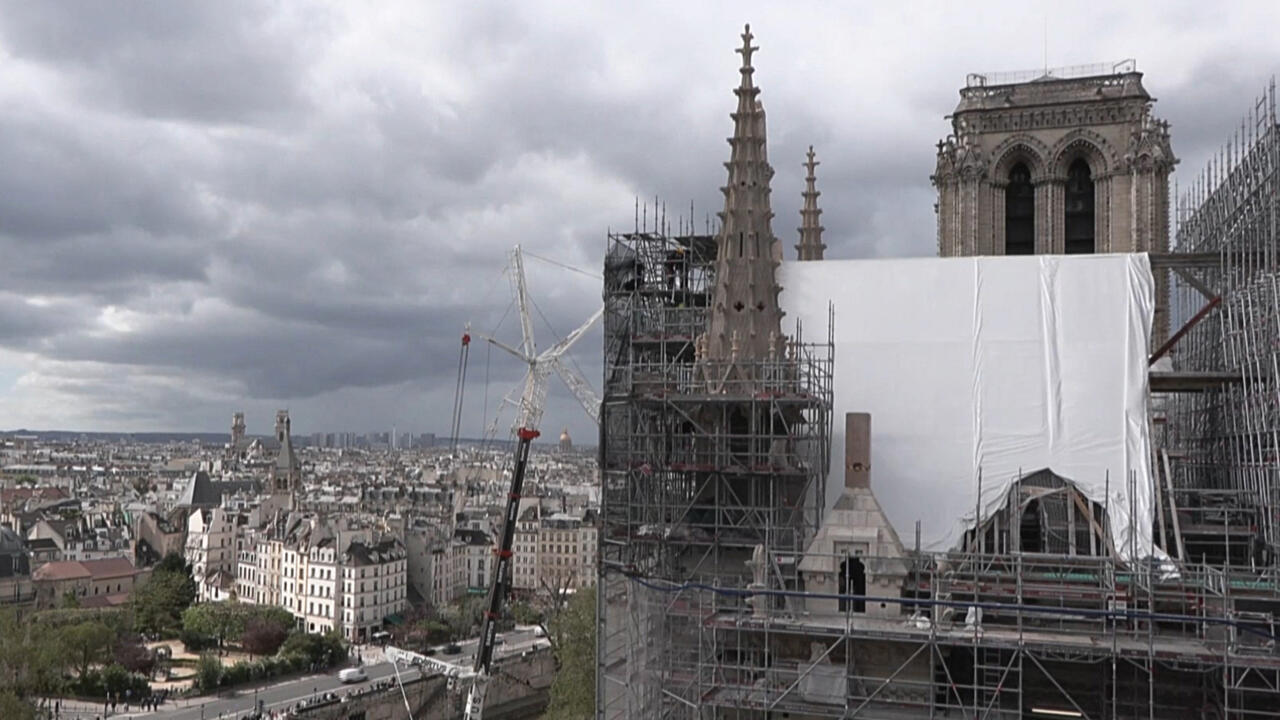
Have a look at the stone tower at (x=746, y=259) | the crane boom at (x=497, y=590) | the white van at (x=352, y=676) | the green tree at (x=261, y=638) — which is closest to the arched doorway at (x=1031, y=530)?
the stone tower at (x=746, y=259)

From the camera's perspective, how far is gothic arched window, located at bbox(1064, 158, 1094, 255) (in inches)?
1524

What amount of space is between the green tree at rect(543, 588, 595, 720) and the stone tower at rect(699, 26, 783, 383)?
1561cm

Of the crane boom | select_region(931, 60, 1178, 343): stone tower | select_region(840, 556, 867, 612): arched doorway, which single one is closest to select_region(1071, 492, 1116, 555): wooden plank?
select_region(840, 556, 867, 612): arched doorway

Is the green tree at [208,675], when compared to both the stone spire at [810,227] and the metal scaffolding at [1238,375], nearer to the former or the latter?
the stone spire at [810,227]

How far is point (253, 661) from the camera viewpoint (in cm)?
5809

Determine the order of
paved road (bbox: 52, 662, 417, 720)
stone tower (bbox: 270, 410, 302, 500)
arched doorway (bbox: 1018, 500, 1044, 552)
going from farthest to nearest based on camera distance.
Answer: stone tower (bbox: 270, 410, 302, 500) < paved road (bbox: 52, 662, 417, 720) < arched doorway (bbox: 1018, 500, 1044, 552)

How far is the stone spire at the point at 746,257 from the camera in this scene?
26719mm

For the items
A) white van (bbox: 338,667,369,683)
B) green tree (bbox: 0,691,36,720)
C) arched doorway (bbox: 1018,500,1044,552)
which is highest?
arched doorway (bbox: 1018,500,1044,552)

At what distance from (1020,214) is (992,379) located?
15072 millimetres

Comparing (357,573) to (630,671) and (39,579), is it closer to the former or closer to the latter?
(39,579)

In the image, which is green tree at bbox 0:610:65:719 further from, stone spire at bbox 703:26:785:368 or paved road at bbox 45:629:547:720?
stone spire at bbox 703:26:785:368

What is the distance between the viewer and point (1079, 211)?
38.9 m

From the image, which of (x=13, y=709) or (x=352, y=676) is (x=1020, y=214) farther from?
(x=352, y=676)

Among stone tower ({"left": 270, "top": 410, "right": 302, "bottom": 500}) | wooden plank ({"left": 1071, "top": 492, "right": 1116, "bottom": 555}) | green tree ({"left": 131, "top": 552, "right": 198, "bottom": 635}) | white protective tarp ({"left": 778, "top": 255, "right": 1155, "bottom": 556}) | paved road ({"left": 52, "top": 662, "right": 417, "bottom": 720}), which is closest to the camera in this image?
wooden plank ({"left": 1071, "top": 492, "right": 1116, "bottom": 555})
